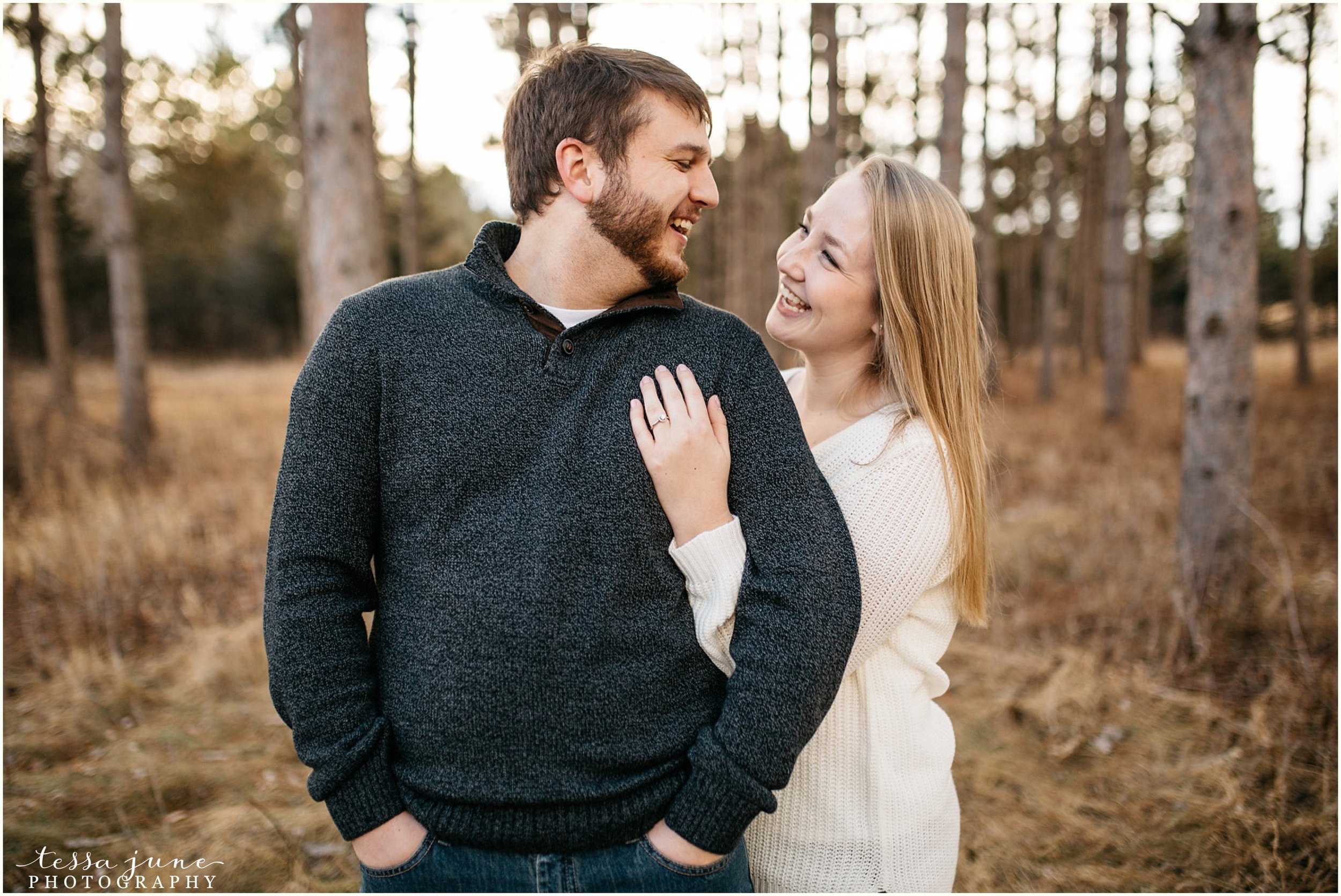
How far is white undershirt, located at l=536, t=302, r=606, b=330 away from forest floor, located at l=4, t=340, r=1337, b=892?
50.3 inches

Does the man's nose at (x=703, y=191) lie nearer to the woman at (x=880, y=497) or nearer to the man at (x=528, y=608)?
the man at (x=528, y=608)

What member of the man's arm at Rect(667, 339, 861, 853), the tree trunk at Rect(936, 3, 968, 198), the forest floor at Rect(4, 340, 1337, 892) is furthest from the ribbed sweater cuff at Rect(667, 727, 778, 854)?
the tree trunk at Rect(936, 3, 968, 198)

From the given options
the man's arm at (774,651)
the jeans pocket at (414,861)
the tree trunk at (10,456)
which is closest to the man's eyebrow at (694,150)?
the man's arm at (774,651)

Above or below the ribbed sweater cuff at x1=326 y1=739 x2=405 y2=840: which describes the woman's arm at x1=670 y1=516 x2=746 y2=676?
above

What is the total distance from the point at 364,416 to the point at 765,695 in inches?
36.2

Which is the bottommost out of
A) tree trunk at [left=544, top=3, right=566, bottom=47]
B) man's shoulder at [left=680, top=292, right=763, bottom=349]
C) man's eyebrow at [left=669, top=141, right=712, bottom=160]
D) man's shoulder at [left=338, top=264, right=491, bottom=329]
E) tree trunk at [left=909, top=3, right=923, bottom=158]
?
man's shoulder at [left=680, top=292, right=763, bottom=349]

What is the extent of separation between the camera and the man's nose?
1.74 m

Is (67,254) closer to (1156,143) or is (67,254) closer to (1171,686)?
(1171,686)

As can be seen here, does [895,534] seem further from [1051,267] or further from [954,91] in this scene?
[1051,267]

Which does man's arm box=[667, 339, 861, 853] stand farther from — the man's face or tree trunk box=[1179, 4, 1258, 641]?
tree trunk box=[1179, 4, 1258, 641]

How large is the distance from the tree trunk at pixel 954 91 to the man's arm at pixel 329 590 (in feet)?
22.0

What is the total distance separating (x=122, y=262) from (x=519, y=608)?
29.0 ft

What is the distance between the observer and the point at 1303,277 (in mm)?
12430

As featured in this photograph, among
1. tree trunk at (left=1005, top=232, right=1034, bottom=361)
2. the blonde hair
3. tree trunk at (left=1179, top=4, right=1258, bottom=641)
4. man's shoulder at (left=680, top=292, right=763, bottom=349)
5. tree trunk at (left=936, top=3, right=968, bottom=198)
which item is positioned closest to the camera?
man's shoulder at (left=680, top=292, right=763, bottom=349)
